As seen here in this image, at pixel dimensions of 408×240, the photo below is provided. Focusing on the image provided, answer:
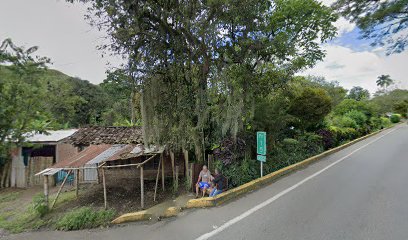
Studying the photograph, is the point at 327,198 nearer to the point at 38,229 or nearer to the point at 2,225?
the point at 38,229

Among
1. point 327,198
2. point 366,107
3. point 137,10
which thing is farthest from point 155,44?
point 366,107

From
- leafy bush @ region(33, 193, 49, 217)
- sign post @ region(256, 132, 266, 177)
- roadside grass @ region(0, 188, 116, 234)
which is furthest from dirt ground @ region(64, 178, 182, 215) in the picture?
sign post @ region(256, 132, 266, 177)

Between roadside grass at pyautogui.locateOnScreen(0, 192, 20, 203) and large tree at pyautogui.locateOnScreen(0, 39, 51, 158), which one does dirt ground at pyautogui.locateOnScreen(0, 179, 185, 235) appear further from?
large tree at pyautogui.locateOnScreen(0, 39, 51, 158)

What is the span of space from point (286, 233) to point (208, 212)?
1774 mm

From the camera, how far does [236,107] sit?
7211 mm

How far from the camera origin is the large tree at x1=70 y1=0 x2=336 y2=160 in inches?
269

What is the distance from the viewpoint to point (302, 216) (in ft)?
14.9

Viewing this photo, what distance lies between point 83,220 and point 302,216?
19.1ft

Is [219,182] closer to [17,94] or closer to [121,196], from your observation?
[121,196]

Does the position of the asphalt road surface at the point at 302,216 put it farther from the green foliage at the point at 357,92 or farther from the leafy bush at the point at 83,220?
the green foliage at the point at 357,92

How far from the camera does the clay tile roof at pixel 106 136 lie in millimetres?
10672

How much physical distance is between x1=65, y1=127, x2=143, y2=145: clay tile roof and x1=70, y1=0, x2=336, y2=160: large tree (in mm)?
3053

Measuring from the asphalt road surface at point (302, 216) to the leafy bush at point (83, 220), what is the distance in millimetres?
293

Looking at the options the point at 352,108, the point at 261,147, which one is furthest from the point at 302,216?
the point at 352,108
